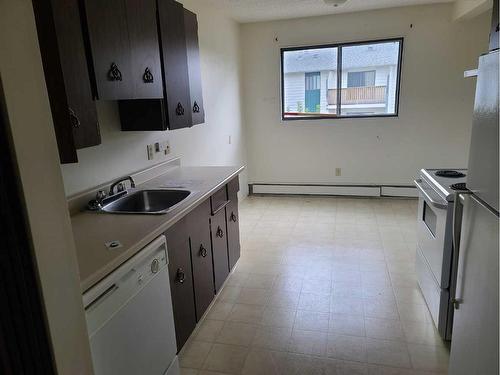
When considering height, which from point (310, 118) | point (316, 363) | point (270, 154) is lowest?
point (316, 363)

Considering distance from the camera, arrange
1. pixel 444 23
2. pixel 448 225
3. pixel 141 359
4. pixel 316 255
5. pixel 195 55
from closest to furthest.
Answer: pixel 141 359
pixel 448 225
pixel 195 55
pixel 316 255
pixel 444 23

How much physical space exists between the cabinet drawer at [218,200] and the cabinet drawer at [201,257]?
0.09m

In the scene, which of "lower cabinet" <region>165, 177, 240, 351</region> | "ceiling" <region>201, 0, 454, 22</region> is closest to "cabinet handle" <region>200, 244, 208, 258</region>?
"lower cabinet" <region>165, 177, 240, 351</region>

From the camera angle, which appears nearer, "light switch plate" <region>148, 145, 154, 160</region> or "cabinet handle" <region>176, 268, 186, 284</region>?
"cabinet handle" <region>176, 268, 186, 284</region>

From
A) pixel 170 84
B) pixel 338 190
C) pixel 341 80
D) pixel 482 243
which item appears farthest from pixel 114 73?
pixel 338 190

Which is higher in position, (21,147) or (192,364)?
(21,147)

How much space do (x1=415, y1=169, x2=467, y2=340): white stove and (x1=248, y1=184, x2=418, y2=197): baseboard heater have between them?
2.52 m

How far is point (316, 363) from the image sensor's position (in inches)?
77.4

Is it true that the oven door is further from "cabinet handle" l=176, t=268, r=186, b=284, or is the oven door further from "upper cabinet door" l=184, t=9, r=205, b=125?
"upper cabinet door" l=184, t=9, r=205, b=125

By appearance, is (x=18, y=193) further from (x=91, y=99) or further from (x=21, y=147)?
(x=91, y=99)

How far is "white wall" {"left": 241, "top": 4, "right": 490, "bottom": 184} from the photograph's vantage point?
4.43 metres

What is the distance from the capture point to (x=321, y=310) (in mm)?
2451

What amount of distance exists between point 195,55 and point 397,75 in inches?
121

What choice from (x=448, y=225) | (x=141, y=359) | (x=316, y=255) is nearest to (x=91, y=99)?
(x=141, y=359)
